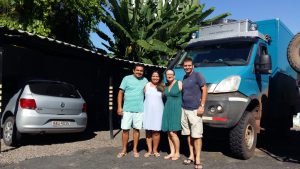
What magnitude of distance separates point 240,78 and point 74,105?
4012 millimetres

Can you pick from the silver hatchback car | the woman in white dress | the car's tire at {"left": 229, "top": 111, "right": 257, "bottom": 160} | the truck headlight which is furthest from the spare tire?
the silver hatchback car

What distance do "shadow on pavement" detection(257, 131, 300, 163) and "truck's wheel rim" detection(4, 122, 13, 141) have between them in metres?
5.66

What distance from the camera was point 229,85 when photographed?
5.90 m

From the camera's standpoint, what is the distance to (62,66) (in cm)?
1458

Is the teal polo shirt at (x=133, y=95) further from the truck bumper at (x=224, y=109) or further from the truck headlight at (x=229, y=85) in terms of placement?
the truck headlight at (x=229, y=85)

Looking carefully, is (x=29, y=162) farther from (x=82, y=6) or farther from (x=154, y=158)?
(x=82, y=6)

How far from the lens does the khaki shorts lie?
5.50 meters

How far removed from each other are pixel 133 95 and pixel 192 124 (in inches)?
53.5

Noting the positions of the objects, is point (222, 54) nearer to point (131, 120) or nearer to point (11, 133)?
point (131, 120)

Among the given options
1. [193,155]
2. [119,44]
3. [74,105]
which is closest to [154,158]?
[193,155]

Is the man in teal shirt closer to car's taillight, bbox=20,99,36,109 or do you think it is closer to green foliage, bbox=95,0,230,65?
car's taillight, bbox=20,99,36,109

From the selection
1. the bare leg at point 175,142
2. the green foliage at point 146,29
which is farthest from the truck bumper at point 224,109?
the green foliage at point 146,29

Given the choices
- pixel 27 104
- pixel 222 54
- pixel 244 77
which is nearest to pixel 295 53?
pixel 244 77

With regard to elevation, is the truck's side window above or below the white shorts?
above
